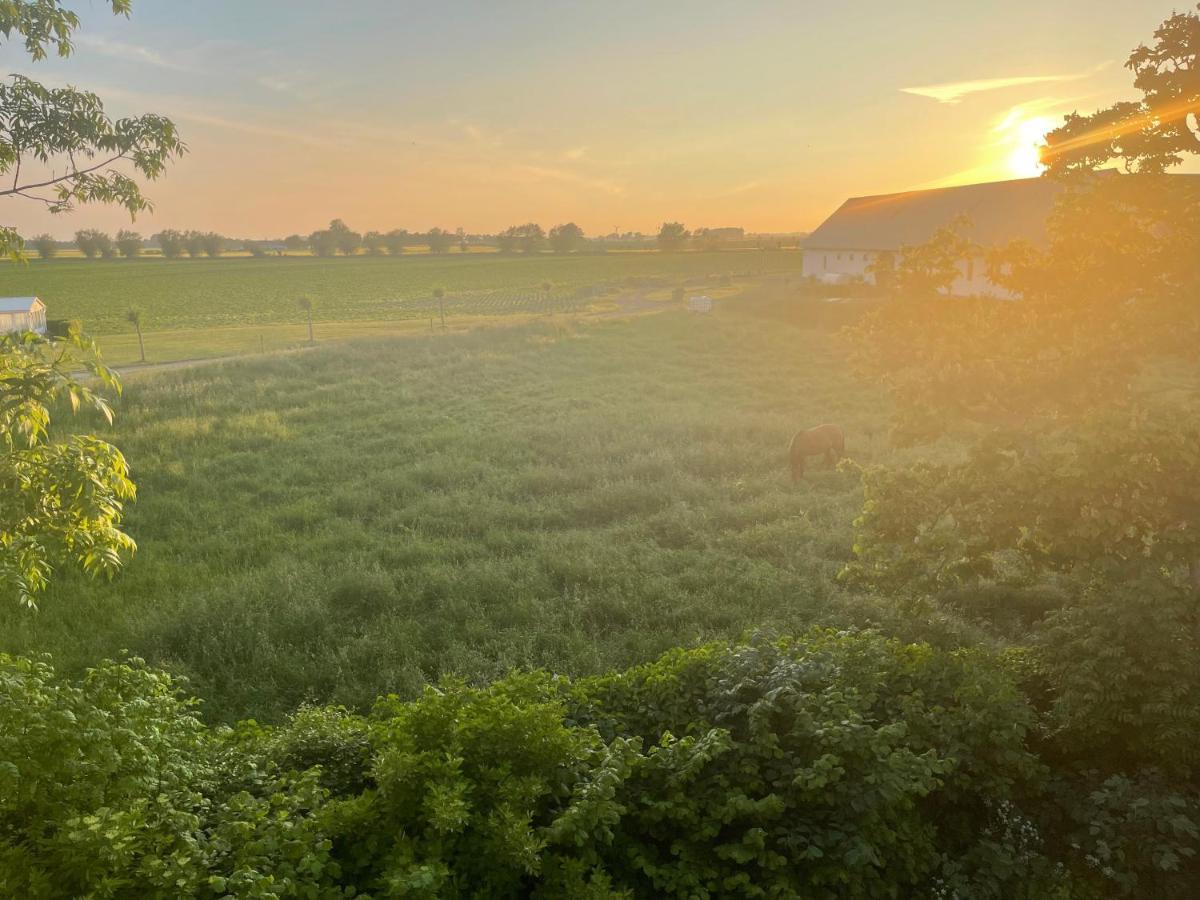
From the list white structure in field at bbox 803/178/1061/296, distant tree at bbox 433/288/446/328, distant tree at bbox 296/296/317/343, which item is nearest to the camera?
white structure in field at bbox 803/178/1061/296

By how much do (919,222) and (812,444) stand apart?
139 ft

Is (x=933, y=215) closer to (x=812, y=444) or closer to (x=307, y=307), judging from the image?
(x=812, y=444)

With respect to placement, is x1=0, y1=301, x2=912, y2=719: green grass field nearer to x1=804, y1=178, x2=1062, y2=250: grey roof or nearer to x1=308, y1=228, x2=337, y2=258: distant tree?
x1=804, y1=178, x2=1062, y2=250: grey roof

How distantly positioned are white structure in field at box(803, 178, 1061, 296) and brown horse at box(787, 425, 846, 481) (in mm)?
26685

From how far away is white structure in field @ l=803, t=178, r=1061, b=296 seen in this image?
42.9 metres

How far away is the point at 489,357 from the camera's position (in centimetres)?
3350

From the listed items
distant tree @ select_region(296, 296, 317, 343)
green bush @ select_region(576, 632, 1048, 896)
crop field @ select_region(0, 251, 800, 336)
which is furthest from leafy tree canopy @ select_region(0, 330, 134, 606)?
crop field @ select_region(0, 251, 800, 336)

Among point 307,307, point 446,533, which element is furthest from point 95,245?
point 446,533

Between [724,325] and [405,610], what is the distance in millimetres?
34598

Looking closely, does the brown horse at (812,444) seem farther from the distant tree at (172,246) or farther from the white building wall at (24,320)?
the distant tree at (172,246)

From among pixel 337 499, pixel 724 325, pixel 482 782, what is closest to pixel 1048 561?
pixel 482 782

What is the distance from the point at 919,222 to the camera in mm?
51281

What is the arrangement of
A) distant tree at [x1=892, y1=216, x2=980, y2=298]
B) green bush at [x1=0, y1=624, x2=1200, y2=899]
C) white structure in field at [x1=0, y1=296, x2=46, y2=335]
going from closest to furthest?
green bush at [x1=0, y1=624, x2=1200, y2=899]
distant tree at [x1=892, y1=216, x2=980, y2=298]
white structure in field at [x1=0, y1=296, x2=46, y2=335]

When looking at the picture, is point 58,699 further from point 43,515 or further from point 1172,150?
point 1172,150
